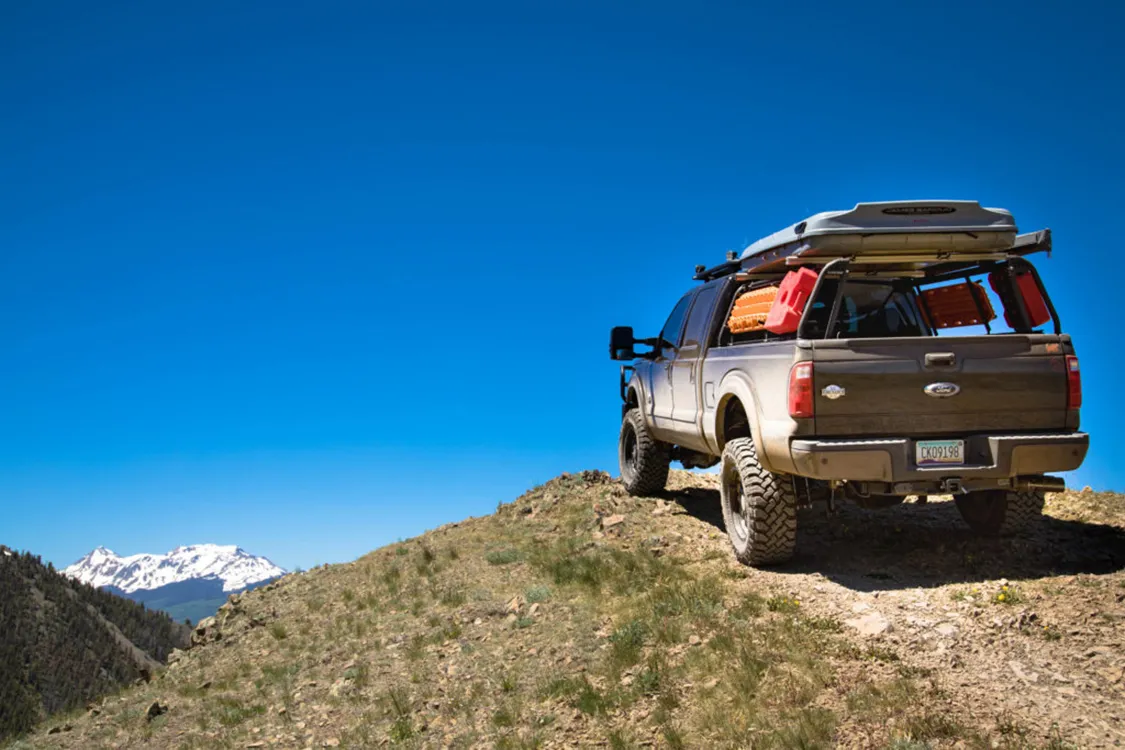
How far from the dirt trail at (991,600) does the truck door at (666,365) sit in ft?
5.39

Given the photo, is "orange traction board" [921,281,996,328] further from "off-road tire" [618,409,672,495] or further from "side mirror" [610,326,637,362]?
"off-road tire" [618,409,672,495]

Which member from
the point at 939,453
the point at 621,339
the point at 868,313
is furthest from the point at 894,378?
the point at 621,339

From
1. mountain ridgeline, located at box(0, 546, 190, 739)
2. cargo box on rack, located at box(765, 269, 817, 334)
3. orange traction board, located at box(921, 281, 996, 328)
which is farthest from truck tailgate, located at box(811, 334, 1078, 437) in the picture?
mountain ridgeline, located at box(0, 546, 190, 739)

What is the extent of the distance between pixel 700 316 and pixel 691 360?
54 centimetres

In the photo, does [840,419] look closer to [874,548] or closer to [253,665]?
[874,548]

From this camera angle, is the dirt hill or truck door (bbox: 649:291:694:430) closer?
the dirt hill

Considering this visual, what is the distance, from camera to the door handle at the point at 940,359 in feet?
23.4

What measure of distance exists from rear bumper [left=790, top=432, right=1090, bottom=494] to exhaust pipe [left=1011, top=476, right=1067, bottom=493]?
7 cm

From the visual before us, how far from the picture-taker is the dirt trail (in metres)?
5.21

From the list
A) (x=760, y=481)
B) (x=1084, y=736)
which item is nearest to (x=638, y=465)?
(x=760, y=481)

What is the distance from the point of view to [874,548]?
8781 mm

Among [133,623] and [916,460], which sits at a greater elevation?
[916,460]

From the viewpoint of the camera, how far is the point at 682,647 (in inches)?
265

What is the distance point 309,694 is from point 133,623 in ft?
559
